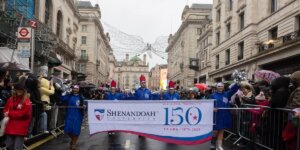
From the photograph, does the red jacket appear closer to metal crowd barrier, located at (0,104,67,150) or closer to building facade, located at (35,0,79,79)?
metal crowd barrier, located at (0,104,67,150)

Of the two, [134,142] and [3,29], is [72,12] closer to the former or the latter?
[3,29]

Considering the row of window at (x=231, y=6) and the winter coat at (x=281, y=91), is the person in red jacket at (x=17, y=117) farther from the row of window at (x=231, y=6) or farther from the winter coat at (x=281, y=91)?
the row of window at (x=231, y=6)

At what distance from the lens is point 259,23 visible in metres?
34.9

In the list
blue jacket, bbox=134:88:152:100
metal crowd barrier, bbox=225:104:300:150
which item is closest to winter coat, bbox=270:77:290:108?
metal crowd barrier, bbox=225:104:300:150

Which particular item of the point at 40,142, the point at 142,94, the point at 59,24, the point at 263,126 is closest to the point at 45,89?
the point at 40,142

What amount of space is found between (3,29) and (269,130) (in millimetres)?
16154

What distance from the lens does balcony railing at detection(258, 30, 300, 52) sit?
85.4 ft

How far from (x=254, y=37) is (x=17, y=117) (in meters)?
31.8

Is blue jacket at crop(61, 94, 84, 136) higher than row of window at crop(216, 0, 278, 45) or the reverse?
the reverse

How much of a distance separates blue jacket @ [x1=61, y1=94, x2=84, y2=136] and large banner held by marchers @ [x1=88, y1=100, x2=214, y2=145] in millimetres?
636

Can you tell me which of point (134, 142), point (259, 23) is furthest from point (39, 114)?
point (259, 23)

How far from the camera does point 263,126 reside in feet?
29.4

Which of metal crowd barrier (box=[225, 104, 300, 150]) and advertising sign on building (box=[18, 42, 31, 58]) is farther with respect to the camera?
advertising sign on building (box=[18, 42, 31, 58])

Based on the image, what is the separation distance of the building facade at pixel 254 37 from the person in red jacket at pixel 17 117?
22259mm
